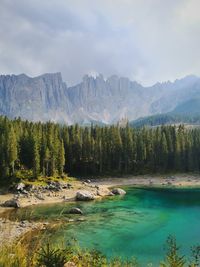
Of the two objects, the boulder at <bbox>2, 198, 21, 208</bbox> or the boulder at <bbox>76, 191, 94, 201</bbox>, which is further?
the boulder at <bbox>76, 191, 94, 201</bbox>

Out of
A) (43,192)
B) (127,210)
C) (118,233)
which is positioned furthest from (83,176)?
(118,233)

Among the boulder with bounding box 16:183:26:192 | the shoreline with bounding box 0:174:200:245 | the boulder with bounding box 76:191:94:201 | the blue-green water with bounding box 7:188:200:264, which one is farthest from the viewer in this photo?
the boulder with bounding box 16:183:26:192

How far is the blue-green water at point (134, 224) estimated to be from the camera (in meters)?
38.6

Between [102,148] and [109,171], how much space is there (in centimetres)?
842

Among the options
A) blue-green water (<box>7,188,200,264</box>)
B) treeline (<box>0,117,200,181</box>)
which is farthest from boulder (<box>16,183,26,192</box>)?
treeline (<box>0,117,200,181</box>)

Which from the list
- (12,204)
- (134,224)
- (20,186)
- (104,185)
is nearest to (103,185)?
(104,185)

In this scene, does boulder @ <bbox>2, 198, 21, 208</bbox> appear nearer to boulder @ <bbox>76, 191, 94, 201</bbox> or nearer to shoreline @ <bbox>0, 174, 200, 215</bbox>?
shoreline @ <bbox>0, 174, 200, 215</bbox>

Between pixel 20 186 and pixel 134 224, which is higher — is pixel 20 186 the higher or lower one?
the higher one

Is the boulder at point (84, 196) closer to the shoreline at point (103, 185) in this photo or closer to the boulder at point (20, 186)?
the shoreline at point (103, 185)

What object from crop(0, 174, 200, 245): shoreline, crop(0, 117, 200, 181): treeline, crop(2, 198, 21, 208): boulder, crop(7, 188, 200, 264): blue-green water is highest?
crop(0, 117, 200, 181): treeline

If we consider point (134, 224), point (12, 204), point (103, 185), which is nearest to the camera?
point (134, 224)

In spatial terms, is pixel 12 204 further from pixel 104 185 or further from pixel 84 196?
pixel 104 185

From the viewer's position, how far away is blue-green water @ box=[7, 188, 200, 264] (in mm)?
38625

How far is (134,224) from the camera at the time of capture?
172 ft
